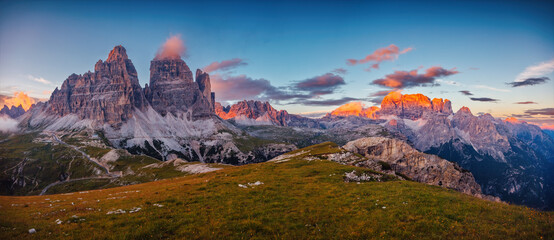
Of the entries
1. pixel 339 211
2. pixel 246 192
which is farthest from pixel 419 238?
pixel 246 192

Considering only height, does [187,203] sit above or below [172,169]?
above

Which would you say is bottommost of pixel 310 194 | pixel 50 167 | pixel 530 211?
pixel 50 167

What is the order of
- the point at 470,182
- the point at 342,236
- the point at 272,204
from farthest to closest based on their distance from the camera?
the point at 470,182 → the point at 272,204 → the point at 342,236

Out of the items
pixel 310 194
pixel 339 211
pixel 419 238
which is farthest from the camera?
pixel 310 194

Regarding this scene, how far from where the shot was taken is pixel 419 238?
14250mm

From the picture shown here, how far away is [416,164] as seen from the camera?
341ft

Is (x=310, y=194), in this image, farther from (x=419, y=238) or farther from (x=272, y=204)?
(x=419, y=238)

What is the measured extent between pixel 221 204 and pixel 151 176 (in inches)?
5107

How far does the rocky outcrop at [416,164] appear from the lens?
9588 centimetres

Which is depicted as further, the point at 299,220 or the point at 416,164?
the point at 416,164

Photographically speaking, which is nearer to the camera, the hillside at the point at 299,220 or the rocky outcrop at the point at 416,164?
the hillside at the point at 299,220

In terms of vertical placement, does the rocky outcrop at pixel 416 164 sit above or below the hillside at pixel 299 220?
below

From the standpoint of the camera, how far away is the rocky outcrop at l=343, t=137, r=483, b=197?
9588 centimetres

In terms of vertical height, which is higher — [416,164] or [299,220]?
[299,220]
